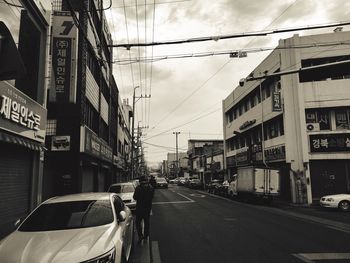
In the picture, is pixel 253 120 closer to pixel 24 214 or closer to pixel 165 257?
pixel 24 214

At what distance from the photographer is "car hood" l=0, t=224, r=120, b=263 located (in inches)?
169

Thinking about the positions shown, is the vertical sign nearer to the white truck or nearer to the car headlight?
the white truck

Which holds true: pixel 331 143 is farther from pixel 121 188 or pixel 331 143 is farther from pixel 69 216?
pixel 69 216

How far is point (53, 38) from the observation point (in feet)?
53.0

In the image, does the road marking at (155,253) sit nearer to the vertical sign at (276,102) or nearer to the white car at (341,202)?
the white car at (341,202)

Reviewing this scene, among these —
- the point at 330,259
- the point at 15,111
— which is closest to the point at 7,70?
the point at 15,111

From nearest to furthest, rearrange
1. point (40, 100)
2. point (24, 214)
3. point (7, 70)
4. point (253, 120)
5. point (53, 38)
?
point (7, 70) → point (24, 214) → point (40, 100) → point (53, 38) → point (253, 120)

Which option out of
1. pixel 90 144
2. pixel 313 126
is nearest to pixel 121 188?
pixel 90 144

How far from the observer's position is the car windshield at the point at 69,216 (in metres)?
5.59

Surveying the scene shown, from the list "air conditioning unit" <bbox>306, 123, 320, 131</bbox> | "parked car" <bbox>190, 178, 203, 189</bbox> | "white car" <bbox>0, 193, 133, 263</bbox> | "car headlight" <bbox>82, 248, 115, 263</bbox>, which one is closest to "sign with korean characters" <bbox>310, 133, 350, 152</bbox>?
"air conditioning unit" <bbox>306, 123, 320, 131</bbox>

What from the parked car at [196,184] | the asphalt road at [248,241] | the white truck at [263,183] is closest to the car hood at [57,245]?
the asphalt road at [248,241]

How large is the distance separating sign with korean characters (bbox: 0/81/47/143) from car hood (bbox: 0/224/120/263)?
533cm

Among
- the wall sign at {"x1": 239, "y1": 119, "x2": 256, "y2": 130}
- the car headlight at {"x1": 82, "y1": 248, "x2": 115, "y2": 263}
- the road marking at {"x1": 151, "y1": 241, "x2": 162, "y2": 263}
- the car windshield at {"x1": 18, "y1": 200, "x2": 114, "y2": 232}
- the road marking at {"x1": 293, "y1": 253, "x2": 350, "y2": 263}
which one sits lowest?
the road marking at {"x1": 293, "y1": 253, "x2": 350, "y2": 263}

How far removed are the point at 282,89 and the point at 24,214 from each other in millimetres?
21527
